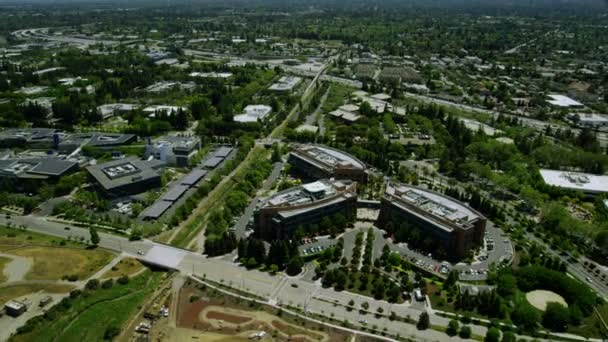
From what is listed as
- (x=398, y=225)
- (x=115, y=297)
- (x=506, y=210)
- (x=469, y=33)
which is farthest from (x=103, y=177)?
(x=469, y=33)

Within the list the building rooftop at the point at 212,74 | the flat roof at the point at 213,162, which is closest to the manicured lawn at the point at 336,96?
the building rooftop at the point at 212,74

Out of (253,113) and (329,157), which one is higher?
(329,157)

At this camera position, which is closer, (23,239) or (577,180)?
(23,239)

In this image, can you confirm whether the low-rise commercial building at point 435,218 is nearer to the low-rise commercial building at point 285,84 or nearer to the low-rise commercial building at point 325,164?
the low-rise commercial building at point 325,164

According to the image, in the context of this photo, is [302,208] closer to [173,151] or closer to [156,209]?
[156,209]

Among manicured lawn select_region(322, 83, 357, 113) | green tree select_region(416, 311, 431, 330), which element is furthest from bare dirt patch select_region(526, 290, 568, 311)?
manicured lawn select_region(322, 83, 357, 113)

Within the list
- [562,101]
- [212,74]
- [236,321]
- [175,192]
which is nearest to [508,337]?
[236,321]
